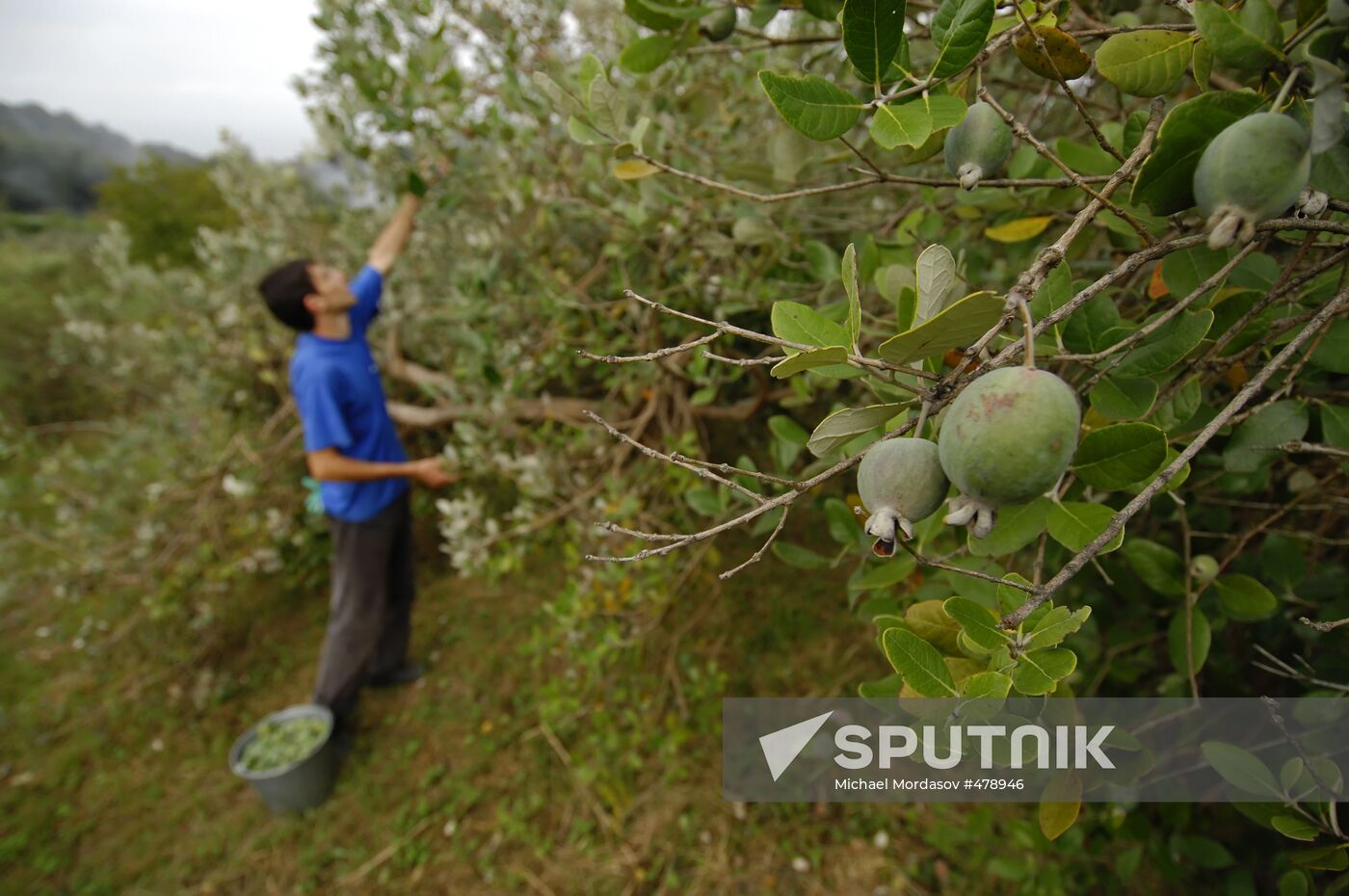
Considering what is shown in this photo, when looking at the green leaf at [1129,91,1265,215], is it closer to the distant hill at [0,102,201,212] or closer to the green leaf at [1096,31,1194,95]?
the green leaf at [1096,31,1194,95]

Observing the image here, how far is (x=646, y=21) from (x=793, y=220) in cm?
62

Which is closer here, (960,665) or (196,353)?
(960,665)

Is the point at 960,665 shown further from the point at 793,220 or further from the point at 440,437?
the point at 440,437

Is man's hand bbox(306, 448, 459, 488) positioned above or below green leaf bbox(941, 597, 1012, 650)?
below

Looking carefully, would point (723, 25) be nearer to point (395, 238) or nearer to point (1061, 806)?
point (1061, 806)

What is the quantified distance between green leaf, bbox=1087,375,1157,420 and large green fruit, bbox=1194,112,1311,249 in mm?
241

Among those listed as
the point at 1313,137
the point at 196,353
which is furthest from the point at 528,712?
the point at 1313,137

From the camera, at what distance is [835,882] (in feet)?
6.34

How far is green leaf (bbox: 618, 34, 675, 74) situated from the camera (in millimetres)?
947

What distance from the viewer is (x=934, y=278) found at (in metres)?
0.55

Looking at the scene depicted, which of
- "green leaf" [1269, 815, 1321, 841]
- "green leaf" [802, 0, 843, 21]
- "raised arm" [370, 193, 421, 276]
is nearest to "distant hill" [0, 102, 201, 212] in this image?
"raised arm" [370, 193, 421, 276]

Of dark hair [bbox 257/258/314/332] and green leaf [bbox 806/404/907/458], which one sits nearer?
green leaf [bbox 806/404/907/458]

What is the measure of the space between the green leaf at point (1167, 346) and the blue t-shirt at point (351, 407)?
2.40m

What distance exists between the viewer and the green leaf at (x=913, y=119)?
1.93 feet
